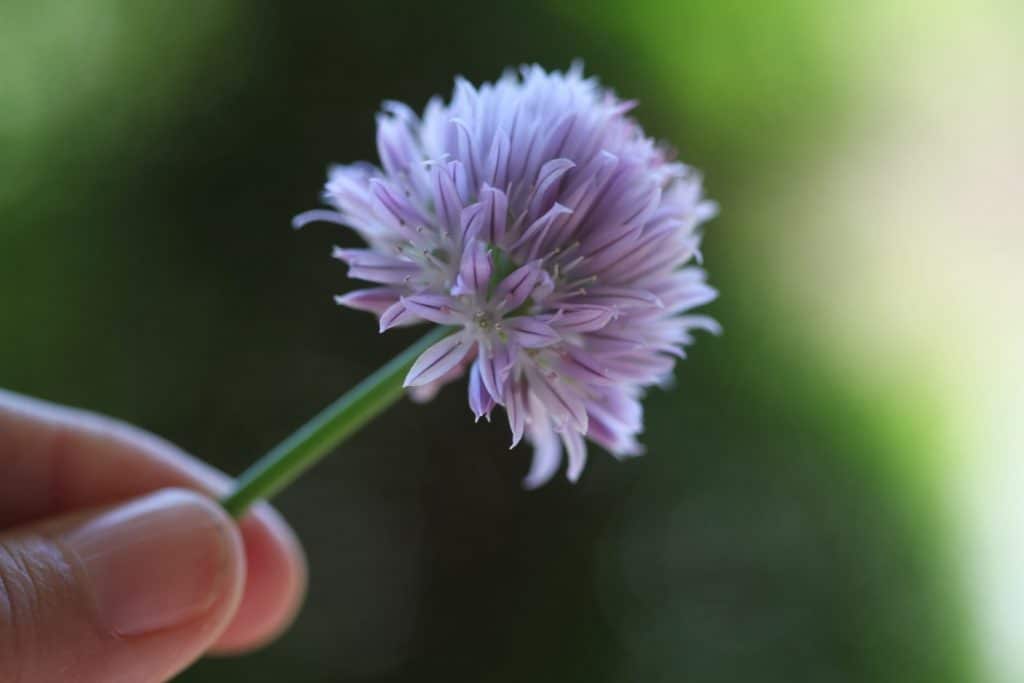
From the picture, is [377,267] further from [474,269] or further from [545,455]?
[545,455]

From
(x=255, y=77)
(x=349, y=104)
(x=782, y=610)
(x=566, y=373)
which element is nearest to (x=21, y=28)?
(x=255, y=77)

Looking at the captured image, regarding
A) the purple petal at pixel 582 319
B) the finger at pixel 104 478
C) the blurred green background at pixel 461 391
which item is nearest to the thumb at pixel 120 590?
the finger at pixel 104 478

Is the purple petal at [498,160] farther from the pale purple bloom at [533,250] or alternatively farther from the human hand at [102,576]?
the human hand at [102,576]

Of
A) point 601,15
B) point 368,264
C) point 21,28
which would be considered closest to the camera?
point 368,264

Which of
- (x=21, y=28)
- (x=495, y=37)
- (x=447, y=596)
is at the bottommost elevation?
(x=447, y=596)

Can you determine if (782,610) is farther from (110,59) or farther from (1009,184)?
(110,59)

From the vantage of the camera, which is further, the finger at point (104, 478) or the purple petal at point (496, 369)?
the finger at point (104, 478)
